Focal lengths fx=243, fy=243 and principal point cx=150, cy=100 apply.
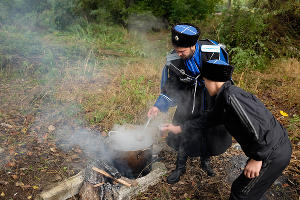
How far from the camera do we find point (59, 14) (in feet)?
38.4

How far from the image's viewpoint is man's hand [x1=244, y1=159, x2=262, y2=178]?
2328 mm

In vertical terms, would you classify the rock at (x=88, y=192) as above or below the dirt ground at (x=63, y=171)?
above

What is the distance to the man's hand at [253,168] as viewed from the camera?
2328 mm

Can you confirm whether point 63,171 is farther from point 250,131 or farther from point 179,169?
point 250,131

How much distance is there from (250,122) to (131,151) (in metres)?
1.59

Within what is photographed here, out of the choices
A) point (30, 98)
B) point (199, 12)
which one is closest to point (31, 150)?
point (30, 98)

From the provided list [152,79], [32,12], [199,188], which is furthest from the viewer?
[32,12]

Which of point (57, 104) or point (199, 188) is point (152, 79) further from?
point (199, 188)

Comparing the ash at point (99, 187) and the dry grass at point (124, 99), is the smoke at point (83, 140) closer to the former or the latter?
the dry grass at point (124, 99)

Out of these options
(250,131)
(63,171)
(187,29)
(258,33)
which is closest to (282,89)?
(258,33)

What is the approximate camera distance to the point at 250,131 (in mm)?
2178

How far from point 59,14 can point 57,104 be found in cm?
771

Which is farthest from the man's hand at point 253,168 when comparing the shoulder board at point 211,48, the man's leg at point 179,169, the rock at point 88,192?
the rock at point 88,192

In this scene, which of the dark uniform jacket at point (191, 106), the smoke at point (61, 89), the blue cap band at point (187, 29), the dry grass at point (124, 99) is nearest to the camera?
the blue cap band at point (187, 29)
